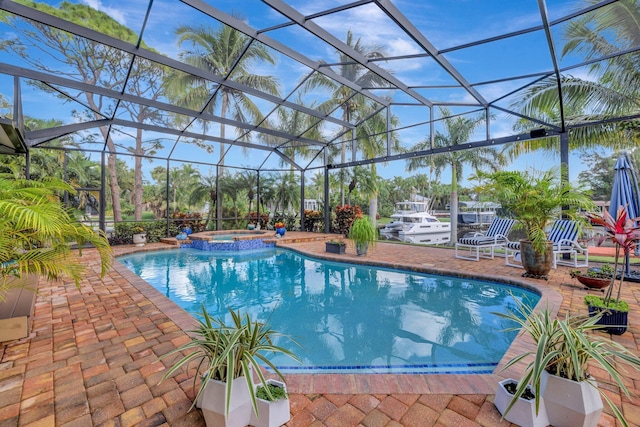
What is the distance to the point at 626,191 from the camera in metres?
4.94

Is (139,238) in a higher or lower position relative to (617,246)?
lower

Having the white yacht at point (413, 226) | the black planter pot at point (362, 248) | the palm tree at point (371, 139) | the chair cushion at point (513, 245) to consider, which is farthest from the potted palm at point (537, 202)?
the white yacht at point (413, 226)

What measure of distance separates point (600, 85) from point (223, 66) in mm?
12678

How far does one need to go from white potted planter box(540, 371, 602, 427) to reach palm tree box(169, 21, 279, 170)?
1109 cm

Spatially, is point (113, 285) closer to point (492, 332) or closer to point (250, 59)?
point (492, 332)

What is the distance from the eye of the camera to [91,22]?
622 cm

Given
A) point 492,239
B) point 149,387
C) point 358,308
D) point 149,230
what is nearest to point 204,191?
point 149,230

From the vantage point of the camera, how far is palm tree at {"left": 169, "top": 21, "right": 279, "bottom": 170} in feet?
34.4

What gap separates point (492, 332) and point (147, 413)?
358cm

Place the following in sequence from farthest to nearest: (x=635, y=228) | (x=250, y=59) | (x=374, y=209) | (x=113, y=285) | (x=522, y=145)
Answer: (x=374, y=209), (x=250, y=59), (x=522, y=145), (x=113, y=285), (x=635, y=228)

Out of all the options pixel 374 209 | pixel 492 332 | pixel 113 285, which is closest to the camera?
pixel 492 332

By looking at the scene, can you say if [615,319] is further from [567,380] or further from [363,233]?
[363,233]

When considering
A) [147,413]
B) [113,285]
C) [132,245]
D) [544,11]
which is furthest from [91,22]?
[544,11]

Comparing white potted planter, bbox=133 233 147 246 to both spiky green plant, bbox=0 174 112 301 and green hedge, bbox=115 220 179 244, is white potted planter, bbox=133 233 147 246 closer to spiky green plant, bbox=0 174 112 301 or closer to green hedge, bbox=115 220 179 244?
green hedge, bbox=115 220 179 244
